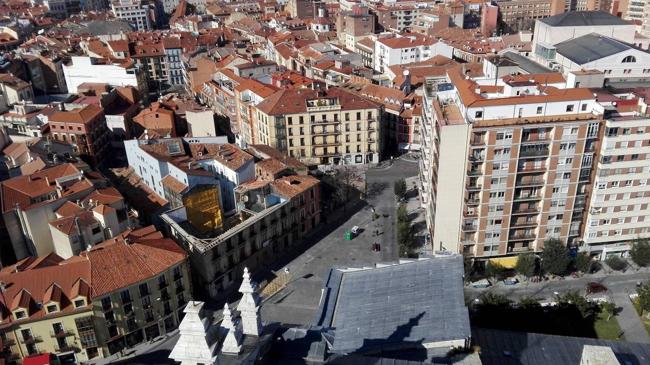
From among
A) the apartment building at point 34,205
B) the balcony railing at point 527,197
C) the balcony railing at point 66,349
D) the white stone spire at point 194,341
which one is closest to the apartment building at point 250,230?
the apartment building at point 34,205

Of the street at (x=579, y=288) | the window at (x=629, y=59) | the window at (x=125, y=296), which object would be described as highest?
the window at (x=629, y=59)

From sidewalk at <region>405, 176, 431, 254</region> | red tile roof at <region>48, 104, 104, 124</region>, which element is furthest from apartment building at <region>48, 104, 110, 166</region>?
sidewalk at <region>405, 176, 431, 254</region>

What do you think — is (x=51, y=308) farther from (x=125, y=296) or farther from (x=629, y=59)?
(x=629, y=59)

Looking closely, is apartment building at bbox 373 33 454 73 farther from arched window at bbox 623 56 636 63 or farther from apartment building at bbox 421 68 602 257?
apartment building at bbox 421 68 602 257

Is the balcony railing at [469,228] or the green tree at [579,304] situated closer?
the green tree at [579,304]

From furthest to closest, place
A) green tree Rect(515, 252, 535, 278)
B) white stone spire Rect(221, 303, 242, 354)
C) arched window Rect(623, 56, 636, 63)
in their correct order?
arched window Rect(623, 56, 636, 63) < green tree Rect(515, 252, 535, 278) < white stone spire Rect(221, 303, 242, 354)

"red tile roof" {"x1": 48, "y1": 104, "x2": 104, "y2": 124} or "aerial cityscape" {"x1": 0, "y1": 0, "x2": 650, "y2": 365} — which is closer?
"aerial cityscape" {"x1": 0, "y1": 0, "x2": 650, "y2": 365}

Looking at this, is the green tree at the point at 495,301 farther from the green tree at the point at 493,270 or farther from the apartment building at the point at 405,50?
the apartment building at the point at 405,50
